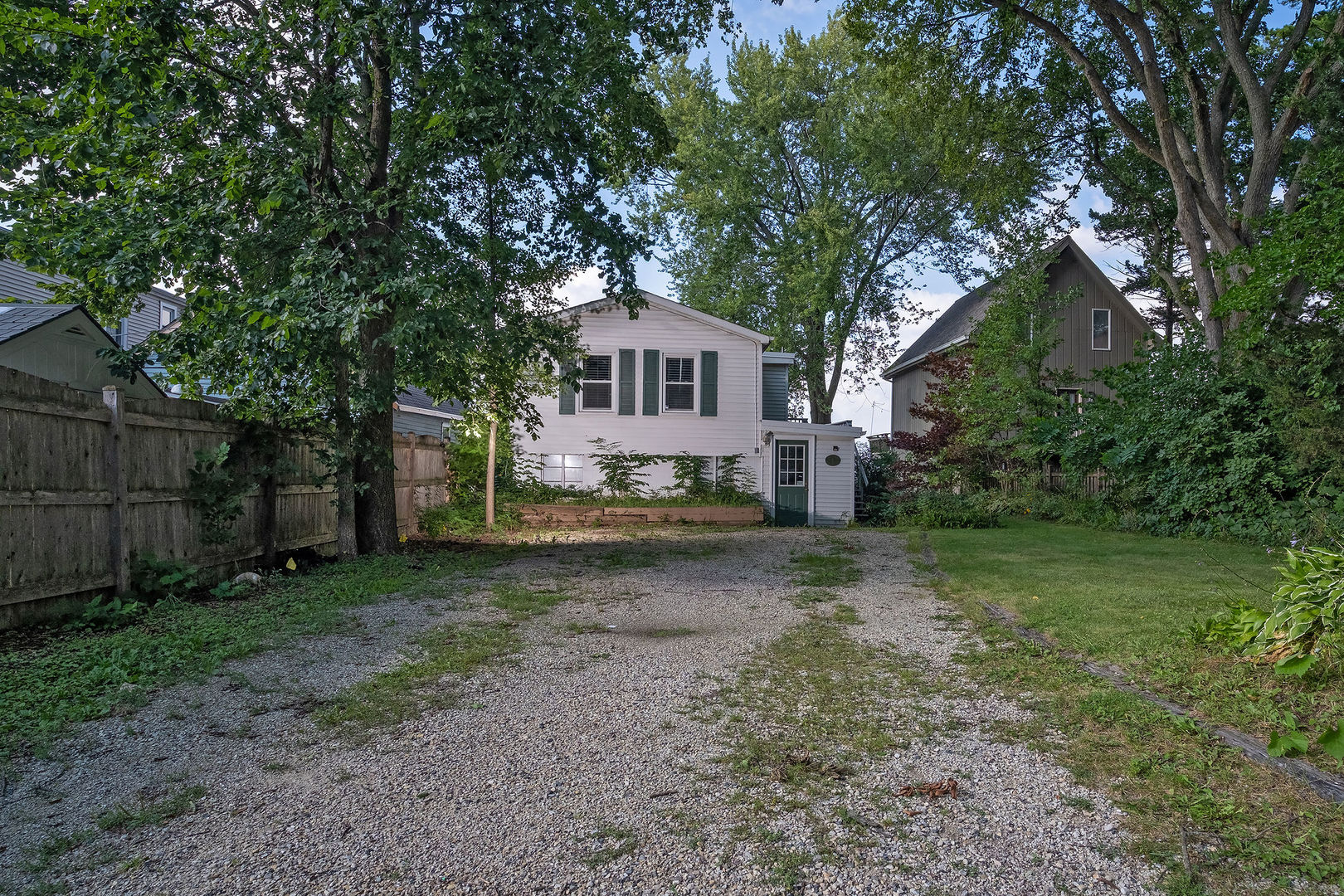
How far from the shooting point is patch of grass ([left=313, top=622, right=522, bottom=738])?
413 cm

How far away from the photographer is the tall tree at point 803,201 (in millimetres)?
25438

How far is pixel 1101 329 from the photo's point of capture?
2267 cm

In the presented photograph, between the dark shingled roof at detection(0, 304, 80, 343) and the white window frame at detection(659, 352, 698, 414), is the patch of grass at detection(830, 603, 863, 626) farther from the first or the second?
the white window frame at detection(659, 352, 698, 414)

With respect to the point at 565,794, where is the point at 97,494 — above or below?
above

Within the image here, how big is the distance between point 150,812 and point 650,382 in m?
15.2

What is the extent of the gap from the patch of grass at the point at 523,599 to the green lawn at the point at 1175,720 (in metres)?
3.62

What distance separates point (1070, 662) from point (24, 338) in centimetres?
1045

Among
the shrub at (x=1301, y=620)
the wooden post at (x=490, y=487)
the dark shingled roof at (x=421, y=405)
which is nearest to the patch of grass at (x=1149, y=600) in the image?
the shrub at (x=1301, y=620)

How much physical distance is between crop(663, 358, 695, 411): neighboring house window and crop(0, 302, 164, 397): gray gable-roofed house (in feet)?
33.4

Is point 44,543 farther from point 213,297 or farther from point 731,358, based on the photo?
point 731,358

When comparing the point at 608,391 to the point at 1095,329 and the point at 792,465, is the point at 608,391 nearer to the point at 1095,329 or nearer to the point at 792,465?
the point at 792,465

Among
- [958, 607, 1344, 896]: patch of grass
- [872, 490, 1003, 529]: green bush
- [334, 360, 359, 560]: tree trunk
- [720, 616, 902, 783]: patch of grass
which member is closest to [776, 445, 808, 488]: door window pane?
[872, 490, 1003, 529]: green bush

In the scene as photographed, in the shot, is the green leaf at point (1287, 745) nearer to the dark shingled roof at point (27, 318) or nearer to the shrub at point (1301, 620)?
the shrub at point (1301, 620)

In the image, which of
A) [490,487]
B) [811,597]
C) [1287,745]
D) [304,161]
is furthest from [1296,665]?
[490,487]
